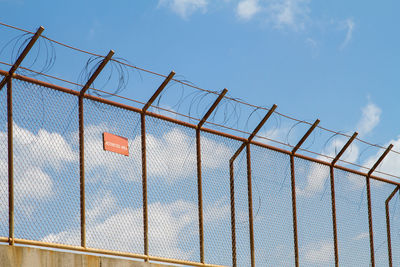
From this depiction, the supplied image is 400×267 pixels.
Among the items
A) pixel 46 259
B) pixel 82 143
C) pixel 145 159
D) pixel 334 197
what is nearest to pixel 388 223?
pixel 334 197

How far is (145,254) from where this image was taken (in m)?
8.64

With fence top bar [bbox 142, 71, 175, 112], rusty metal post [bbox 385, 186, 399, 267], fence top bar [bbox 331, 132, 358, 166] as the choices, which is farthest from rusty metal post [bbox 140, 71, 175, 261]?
rusty metal post [bbox 385, 186, 399, 267]

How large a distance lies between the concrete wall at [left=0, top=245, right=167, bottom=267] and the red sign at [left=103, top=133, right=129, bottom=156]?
116cm

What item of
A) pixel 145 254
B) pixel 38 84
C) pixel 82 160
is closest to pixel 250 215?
pixel 145 254

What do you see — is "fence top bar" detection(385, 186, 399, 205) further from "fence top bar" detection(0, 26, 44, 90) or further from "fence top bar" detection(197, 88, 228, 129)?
"fence top bar" detection(0, 26, 44, 90)

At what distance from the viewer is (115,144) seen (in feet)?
27.0

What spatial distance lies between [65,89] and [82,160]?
0.79 metres

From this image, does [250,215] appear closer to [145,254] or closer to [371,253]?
[145,254]

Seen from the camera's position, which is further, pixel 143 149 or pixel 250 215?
pixel 250 215

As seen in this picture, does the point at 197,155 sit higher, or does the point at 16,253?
the point at 197,155

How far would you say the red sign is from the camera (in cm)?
817

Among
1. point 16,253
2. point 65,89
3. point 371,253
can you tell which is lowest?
point 16,253

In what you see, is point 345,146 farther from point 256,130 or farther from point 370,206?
point 256,130

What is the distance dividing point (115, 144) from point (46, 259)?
1.46m
